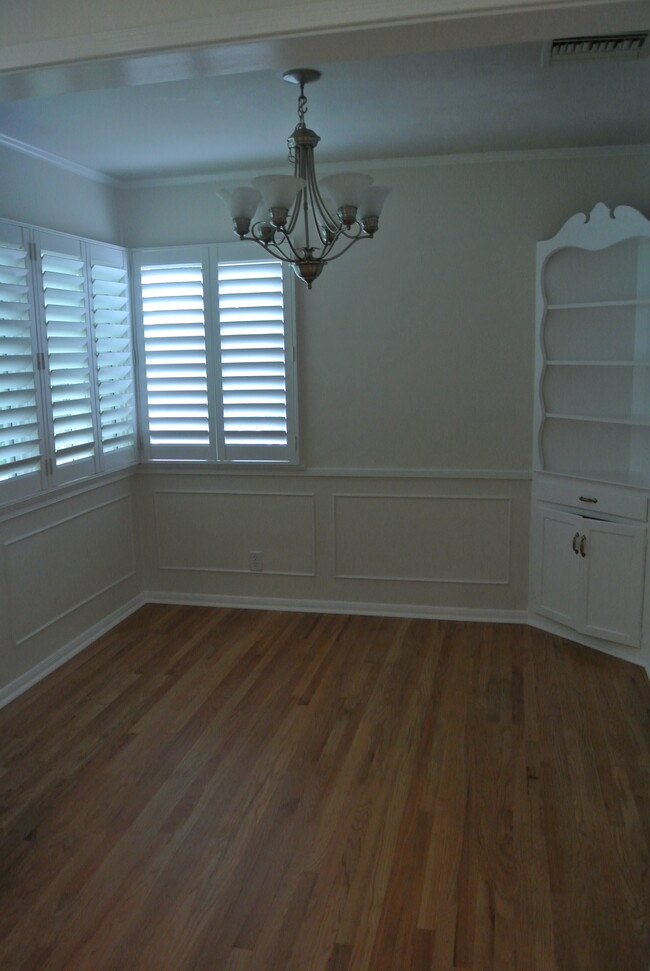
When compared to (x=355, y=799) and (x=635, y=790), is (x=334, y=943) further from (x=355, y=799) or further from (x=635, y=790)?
(x=635, y=790)

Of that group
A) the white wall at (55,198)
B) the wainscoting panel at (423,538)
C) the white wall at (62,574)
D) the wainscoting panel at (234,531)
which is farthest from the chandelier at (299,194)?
the wainscoting panel at (234,531)

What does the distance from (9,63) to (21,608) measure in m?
2.70

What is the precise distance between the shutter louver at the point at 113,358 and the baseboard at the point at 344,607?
1044 millimetres

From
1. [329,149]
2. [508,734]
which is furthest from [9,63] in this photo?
[508,734]

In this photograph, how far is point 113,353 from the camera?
15.4ft

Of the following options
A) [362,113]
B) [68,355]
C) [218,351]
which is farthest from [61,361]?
[362,113]

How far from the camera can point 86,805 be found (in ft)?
9.69

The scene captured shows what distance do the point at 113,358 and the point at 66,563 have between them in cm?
129

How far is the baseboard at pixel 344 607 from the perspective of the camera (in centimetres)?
479

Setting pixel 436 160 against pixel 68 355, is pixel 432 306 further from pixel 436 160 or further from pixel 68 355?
pixel 68 355

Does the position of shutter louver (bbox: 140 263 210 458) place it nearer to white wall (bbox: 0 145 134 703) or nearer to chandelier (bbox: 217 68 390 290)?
white wall (bbox: 0 145 134 703)

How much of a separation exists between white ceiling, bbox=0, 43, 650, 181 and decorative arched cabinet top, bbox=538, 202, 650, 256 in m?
0.39

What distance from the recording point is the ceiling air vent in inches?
104

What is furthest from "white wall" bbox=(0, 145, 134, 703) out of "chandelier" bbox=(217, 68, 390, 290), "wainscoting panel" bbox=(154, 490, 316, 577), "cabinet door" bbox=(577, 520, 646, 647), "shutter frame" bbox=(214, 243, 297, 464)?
"cabinet door" bbox=(577, 520, 646, 647)
